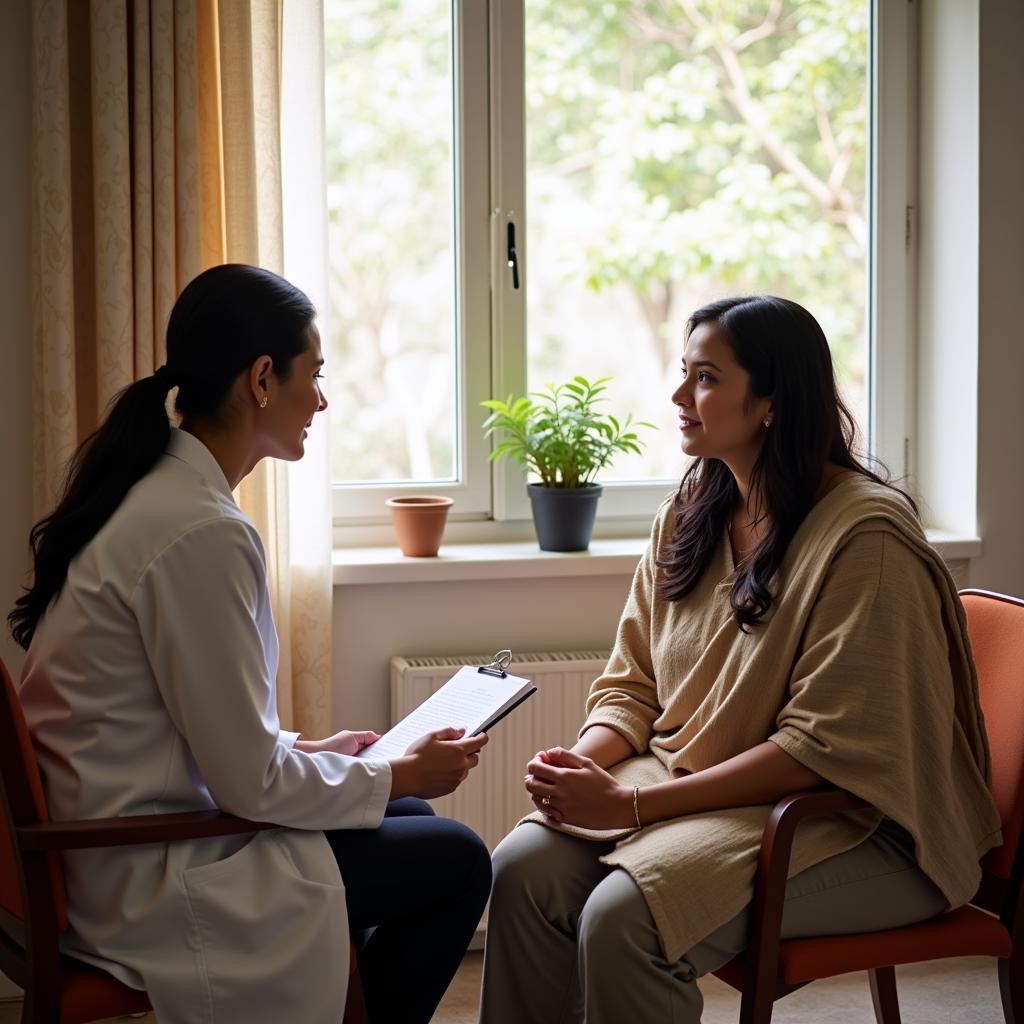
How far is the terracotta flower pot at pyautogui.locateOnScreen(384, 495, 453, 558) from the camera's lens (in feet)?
9.18

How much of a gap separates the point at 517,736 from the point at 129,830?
1.31 m

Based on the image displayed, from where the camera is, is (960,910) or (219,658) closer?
(219,658)

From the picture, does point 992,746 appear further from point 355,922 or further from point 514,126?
point 514,126

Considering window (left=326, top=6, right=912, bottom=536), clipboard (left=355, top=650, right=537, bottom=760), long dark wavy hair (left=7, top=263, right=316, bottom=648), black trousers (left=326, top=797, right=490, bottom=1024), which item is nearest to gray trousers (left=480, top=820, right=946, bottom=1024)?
black trousers (left=326, top=797, right=490, bottom=1024)

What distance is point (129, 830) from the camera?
5.18 ft

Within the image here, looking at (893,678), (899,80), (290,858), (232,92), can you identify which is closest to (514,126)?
(232,92)

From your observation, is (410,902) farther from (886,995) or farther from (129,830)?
(886,995)

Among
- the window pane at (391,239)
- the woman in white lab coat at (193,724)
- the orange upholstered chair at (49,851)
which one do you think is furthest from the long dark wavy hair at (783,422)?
the window pane at (391,239)

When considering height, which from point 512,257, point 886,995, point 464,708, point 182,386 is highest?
point 512,257

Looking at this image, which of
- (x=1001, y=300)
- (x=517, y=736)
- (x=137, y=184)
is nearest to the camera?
(x=137, y=184)

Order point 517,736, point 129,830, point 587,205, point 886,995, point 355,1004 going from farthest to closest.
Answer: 1. point 587,205
2. point 517,736
3. point 886,995
4. point 355,1004
5. point 129,830

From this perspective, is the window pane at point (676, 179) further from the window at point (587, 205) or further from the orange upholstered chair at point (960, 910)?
the orange upholstered chair at point (960, 910)

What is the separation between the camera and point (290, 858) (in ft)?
5.53

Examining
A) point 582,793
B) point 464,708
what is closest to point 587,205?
point 464,708
